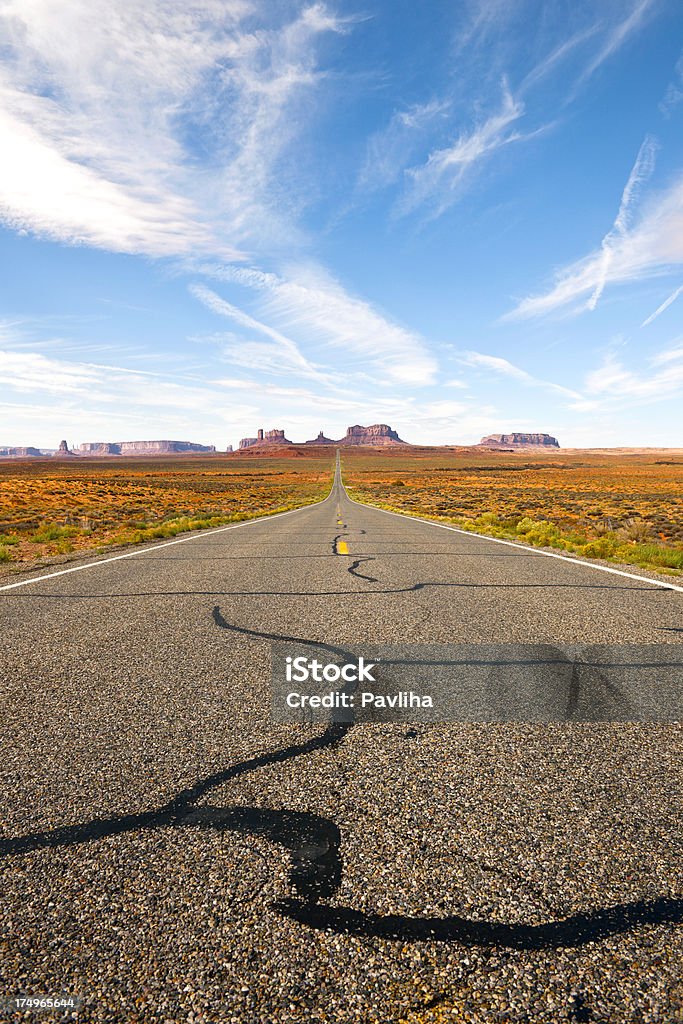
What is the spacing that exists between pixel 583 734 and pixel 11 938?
2781 millimetres

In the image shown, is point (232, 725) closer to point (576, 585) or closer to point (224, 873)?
point (224, 873)

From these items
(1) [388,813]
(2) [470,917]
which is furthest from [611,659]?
(2) [470,917]

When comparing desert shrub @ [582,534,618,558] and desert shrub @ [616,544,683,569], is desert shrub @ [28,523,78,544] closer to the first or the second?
desert shrub @ [582,534,618,558]

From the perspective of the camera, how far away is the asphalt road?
5.29 feet

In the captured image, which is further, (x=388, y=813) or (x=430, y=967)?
(x=388, y=813)

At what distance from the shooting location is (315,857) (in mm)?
2188

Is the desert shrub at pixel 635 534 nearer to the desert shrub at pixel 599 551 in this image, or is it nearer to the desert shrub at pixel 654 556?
the desert shrub at pixel 599 551

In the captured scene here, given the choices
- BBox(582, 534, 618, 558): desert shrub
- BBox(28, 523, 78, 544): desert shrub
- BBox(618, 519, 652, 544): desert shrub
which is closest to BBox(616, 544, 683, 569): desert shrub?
BBox(582, 534, 618, 558): desert shrub

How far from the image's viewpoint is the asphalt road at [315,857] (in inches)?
63.5

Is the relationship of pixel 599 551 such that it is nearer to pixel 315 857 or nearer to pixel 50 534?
pixel 315 857

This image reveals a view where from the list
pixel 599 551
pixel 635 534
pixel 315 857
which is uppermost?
pixel 315 857

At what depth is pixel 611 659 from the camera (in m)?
4.50

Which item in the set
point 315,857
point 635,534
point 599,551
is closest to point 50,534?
point 599,551

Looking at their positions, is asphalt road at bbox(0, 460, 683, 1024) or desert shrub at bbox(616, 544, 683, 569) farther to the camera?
desert shrub at bbox(616, 544, 683, 569)
